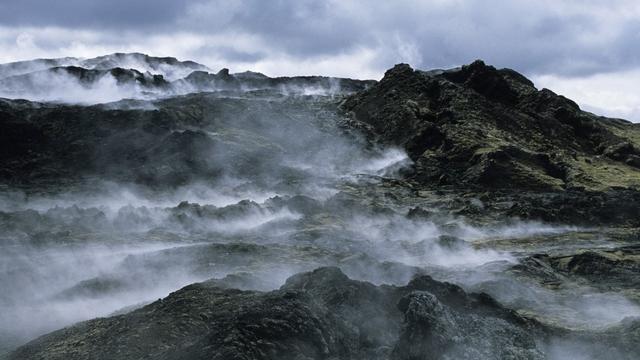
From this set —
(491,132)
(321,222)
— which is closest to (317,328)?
(321,222)

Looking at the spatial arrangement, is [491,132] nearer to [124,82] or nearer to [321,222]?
[321,222]

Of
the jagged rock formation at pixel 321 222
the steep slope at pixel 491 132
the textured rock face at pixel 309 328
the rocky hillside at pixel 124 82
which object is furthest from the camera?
the rocky hillside at pixel 124 82

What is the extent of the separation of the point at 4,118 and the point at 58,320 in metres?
22.5

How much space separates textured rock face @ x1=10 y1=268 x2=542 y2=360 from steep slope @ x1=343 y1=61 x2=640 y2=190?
2148 cm

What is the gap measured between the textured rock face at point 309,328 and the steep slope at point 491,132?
21.5m

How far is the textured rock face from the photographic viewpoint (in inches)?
344

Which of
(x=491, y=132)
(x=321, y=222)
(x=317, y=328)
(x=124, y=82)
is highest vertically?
(x=124, y=82)

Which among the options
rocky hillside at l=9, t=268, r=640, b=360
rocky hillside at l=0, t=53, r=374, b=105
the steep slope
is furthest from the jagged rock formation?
rocky hillside at l=0, t=53, r=374, b=105

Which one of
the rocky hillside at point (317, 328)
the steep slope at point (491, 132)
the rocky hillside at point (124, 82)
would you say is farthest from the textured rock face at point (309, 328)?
the rocky hillside at point (124, 82)

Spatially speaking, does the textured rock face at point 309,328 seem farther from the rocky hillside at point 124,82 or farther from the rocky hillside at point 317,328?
the rocky hillside at point 124,82

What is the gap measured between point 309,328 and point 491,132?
97.3 ft

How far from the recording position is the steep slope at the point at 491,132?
106 ft

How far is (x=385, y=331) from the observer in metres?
9.98

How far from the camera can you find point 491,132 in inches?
1447
